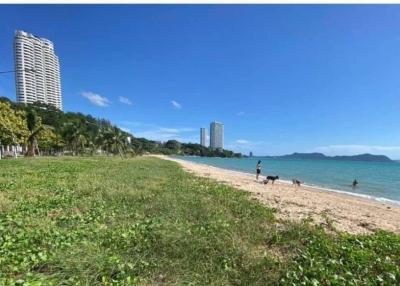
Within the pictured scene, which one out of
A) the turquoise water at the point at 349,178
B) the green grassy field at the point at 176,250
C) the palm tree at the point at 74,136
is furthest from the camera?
the palm tree at the point at 74,136

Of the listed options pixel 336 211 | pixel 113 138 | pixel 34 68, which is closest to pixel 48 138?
pixel 113 138

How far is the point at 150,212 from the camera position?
331 inches

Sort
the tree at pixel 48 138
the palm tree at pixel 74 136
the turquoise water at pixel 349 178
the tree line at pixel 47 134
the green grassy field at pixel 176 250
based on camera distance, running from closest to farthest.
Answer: the green grassy field at pixel 176 250, the turquoise water at pixel 349 178, the tree line at pixel 47 134, the tree at pixel 48 138, the palm tree at pixel 74 136

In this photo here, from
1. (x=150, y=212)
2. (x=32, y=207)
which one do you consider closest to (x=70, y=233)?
(x=150, y=212)

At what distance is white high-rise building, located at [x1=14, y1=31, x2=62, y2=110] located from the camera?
117 ft

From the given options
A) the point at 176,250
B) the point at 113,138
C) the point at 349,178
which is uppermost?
the point at 113,138

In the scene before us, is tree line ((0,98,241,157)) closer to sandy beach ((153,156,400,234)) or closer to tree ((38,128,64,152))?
tree ((38,128,64,152))

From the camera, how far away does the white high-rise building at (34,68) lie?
35719mm

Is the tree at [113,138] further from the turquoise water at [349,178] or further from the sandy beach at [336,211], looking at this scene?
the sandy beach at [336,211]

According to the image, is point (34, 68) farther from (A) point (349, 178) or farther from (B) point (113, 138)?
(B) point (113, 138)

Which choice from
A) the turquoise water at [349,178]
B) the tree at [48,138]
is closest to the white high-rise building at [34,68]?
the tree at [48,138]

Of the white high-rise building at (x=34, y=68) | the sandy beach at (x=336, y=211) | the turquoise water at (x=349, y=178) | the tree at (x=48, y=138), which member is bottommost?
the turquoise water at (x=349, y=178)

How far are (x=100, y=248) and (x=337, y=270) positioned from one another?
13.8 feet

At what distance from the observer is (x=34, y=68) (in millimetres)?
32312
